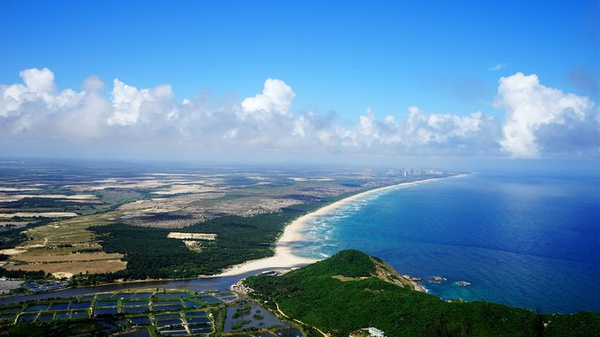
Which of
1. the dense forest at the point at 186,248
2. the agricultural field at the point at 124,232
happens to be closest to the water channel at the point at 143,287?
the dense forest at the point at 186,248

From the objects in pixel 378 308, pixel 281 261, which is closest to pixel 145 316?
pixel 378 308

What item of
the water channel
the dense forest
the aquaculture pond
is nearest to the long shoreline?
the dense forest

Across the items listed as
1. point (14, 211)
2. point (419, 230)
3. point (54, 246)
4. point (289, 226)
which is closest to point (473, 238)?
point (419, 230)

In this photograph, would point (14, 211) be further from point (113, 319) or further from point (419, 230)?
point (419, 230)

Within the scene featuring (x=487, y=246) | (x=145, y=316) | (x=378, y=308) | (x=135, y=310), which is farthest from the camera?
(x=487, y=246)

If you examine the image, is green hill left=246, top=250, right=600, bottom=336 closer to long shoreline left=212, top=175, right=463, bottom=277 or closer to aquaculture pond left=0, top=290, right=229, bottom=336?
Answer: long shoreline left=212, top=175, right=463, bottom=277

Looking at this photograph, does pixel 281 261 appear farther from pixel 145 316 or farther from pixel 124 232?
pixel 124 232
